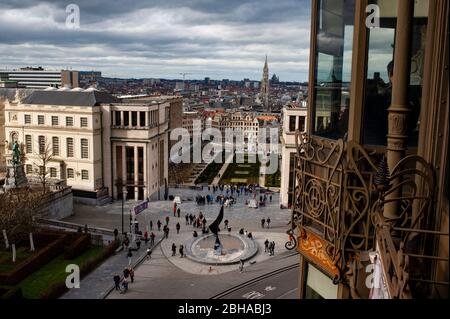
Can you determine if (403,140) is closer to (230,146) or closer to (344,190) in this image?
(344,190)

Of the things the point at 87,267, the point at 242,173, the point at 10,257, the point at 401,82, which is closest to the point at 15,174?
the point at 10,257

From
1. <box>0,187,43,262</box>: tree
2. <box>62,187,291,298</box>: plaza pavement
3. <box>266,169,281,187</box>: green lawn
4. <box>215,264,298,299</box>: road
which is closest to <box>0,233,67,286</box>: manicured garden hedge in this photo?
<box>0,187,43,262</box>: tree

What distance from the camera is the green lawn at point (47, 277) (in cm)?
3231

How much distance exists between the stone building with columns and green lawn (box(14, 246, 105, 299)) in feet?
74.4

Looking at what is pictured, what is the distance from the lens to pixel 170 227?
51.8 metres

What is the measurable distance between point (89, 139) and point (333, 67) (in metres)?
55.7

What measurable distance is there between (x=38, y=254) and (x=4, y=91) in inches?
2496

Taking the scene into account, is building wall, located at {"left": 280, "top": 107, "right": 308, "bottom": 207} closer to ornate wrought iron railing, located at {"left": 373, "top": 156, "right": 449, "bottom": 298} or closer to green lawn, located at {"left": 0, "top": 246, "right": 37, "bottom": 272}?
green lawn, located at {"left": 0, "top": 246, "right": 37, "bottom": 272}

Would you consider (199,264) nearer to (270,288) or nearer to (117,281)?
(270,288)

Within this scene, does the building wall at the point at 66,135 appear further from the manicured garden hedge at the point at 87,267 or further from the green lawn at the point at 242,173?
the green lawn at the point at 242,173

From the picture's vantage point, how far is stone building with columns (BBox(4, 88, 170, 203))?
62.4 m

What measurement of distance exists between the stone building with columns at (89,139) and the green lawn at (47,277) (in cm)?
2266

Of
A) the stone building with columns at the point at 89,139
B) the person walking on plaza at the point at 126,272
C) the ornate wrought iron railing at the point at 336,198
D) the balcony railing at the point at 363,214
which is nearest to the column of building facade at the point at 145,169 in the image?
the stone building with columns at the point at 89,139
